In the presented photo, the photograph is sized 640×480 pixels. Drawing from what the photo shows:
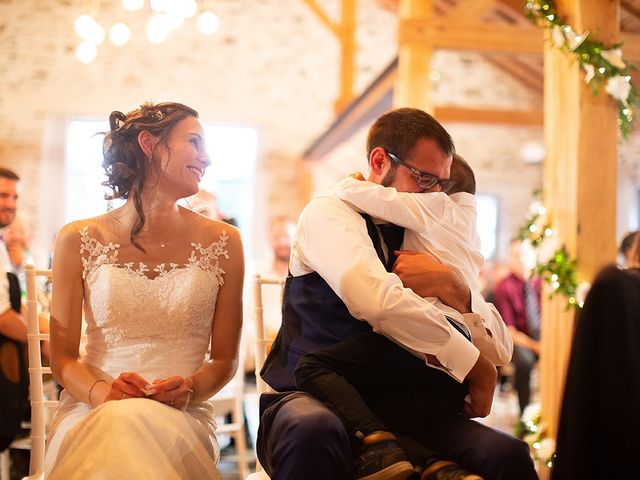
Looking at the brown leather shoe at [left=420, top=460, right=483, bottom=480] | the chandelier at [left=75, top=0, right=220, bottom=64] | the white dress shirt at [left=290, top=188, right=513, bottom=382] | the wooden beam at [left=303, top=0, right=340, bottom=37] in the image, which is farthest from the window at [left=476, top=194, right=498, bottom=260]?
the brown leather shoe at [left=420, top=460, right=483, bottom=480]

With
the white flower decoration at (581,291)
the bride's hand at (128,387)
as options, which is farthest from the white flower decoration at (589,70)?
the bride's hand at (128,387)

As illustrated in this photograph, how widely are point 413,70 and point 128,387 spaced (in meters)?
4.19

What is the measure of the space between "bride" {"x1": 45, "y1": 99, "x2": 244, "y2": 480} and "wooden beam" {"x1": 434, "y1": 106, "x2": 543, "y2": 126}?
5.84 metres

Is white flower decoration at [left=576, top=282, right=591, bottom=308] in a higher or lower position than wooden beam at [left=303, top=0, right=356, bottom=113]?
lower

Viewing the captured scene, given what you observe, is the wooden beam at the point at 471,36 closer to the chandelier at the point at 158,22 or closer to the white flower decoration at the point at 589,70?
the chandelier at the point at 158,22

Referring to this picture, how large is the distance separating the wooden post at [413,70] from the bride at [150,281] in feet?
11.1

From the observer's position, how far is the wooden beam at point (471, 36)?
19.2 ft

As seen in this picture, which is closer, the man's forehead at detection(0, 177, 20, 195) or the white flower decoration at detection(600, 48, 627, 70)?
the man's forehead at detection(0, 177, 20, 195)

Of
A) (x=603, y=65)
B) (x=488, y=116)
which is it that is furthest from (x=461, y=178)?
(x=488, y=116)

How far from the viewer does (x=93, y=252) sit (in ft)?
7.86

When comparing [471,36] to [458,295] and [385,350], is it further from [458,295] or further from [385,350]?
[385,350]

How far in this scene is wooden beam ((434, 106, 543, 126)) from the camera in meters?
8.32

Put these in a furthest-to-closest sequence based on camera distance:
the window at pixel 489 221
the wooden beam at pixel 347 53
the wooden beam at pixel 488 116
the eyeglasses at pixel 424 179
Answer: the window at pixel 489 221, the wooden beam at pixel 347 53, the wooden beam at pixel 488 116, the eyeglasses at pixel 424 179

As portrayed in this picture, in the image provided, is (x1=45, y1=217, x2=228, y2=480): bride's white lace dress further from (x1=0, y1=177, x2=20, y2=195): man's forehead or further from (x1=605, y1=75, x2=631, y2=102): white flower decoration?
(x1=605, y1=75, x2=631, y2=102): white flower decoration
